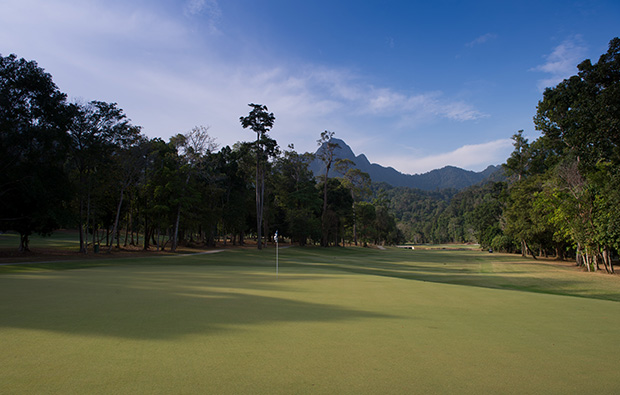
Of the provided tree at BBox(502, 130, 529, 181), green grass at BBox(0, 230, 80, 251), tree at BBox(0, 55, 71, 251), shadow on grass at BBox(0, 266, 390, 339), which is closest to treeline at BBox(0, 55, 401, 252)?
tree at BBox(0, 55, 71, 251)

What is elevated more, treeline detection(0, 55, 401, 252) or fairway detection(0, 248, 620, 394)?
treeline detection(0, 55, 401, 252)

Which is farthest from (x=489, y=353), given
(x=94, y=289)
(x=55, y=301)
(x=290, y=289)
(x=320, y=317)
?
(x=94, y=289)

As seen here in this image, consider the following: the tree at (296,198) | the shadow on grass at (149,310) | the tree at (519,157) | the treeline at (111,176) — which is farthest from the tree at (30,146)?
the tree at (519,157)

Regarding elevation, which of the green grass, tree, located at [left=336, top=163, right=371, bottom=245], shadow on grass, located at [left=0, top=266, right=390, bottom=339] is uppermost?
tree, located at [left=336, top=163, right=371, bottom=245]

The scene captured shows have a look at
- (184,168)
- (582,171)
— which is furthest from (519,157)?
(184,168)

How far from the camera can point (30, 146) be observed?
22297mm

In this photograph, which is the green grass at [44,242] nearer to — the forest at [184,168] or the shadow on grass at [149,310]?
the forest at [184,168]

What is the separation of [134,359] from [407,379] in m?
3.33

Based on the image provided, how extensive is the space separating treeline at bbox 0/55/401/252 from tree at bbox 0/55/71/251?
0.06m

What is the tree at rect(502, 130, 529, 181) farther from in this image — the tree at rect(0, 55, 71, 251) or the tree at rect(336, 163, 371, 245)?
the tree at rect(0, 55, 71, 251)

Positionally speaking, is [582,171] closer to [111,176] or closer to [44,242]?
[111,176]

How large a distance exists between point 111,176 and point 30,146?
21.4ft

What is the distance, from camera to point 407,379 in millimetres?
3877

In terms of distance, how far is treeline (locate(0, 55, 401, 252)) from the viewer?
72.4 feet
